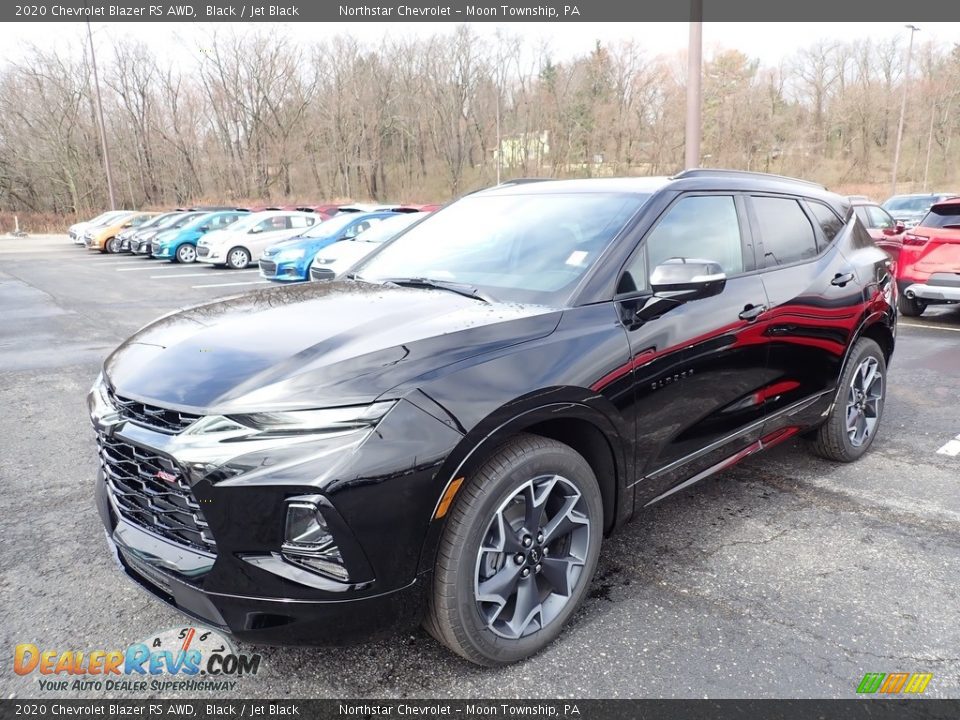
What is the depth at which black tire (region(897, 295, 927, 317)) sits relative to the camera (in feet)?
A: 31.6

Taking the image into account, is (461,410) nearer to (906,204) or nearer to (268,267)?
(268,267)

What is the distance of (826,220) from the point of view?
14.1ft

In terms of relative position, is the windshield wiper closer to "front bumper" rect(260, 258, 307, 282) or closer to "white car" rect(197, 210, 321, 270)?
"front bumper" rect(260, 258, 307, 282)

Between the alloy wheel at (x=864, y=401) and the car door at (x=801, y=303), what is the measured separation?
35cm

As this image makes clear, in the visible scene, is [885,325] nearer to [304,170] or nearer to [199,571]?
[199,571]

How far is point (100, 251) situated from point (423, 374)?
95.1 feet

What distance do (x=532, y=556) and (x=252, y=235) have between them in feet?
61.9

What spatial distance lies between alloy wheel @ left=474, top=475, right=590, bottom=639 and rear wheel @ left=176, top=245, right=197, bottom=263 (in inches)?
819

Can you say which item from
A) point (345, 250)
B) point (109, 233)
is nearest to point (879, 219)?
point (345, 250)

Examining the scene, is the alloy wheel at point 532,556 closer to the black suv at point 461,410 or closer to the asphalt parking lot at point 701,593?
the black suv at point 461,410

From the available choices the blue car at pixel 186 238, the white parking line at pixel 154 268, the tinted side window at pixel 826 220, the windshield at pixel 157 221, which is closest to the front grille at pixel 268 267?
the white parking line at pixel 154 268

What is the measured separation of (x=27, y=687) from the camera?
94.8 inches

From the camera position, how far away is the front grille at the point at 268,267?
Answer: 14.9 m

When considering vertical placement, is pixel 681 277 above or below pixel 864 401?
above
